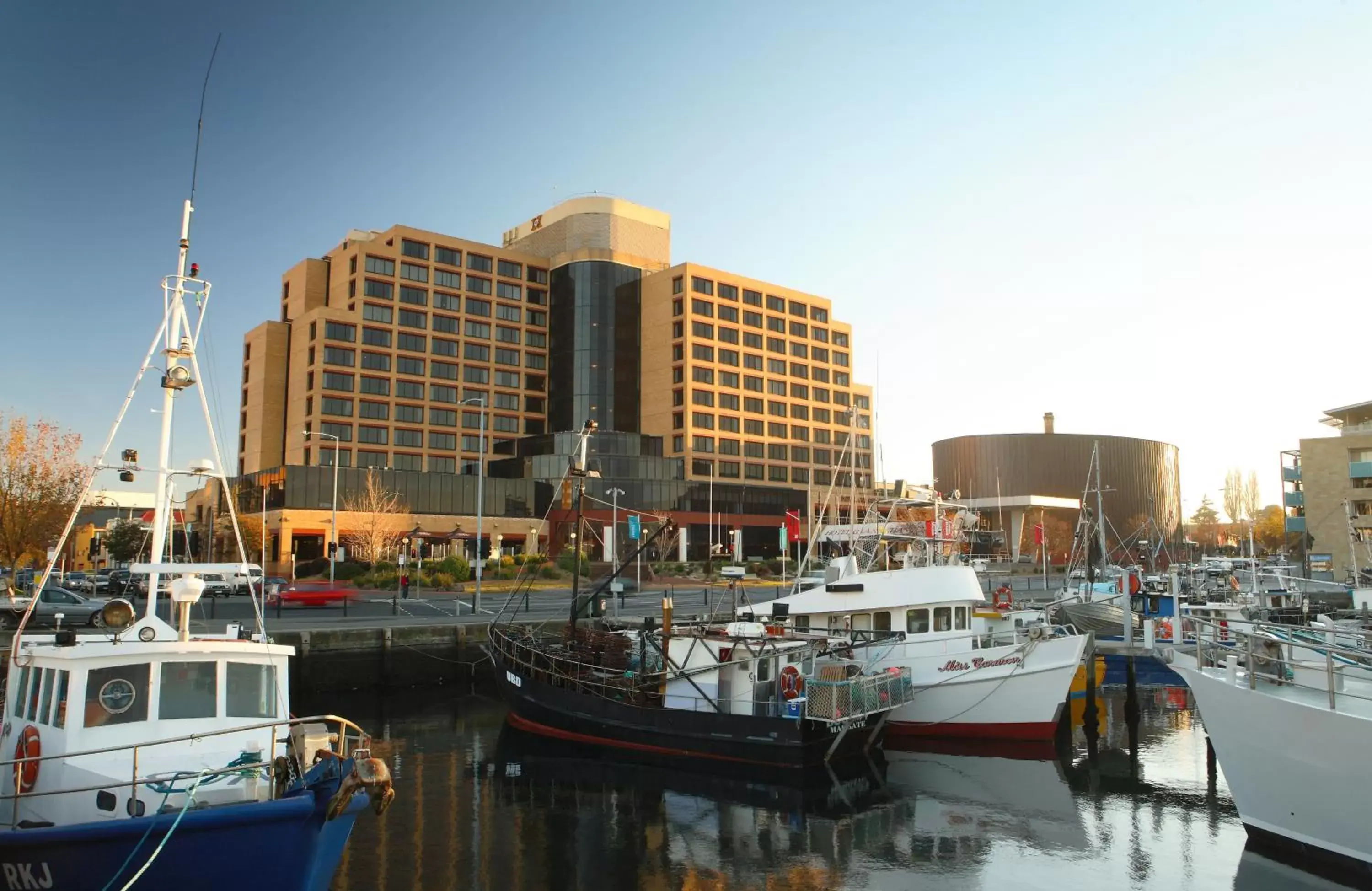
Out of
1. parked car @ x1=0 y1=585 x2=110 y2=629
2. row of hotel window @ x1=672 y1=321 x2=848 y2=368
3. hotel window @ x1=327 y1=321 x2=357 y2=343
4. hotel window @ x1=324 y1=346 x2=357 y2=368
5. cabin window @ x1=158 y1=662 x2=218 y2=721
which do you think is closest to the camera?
cabin window @ x1=158 y1=662 x2=218 y2=721

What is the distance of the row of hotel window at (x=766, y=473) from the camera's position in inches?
4242

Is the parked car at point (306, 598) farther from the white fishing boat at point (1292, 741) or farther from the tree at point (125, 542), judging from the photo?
the white fishing boat at point (1292, 741)

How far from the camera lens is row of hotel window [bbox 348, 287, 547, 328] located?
329 feet

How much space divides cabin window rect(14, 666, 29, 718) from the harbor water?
514 centimetres

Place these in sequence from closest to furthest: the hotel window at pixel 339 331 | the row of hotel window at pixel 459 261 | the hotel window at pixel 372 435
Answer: the hotel window at pixel 339 331 < the hotel window at pixel 372 435 < the row of hotel window at pixel 459 261

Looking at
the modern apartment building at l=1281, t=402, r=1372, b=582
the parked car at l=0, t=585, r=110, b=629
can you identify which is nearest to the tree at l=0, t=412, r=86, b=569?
the parked car at l=0, t=585, r=110, b=629

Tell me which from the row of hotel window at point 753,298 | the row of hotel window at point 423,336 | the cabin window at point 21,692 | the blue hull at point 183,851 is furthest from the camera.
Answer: the row of hotel window at point 753,298

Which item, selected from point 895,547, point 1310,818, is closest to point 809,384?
point 895,547

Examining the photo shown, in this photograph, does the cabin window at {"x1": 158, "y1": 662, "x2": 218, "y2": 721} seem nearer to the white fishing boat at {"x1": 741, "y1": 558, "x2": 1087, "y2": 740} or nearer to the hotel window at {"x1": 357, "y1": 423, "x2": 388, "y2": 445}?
the white fishing boat at {"x1": 741, "y1": 558, "x2": 1087, "y2": 740}

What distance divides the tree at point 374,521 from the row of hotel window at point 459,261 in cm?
2858

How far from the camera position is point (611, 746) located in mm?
23328

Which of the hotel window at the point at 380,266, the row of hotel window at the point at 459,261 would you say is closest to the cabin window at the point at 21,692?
the hotel window at the point at 380,266

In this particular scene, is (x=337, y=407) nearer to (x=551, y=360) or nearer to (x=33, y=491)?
(x=551, y=360)

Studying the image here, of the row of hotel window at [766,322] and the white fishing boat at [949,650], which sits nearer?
the white fishing boat at [949,650]
